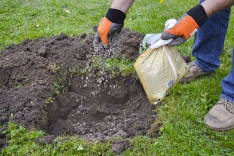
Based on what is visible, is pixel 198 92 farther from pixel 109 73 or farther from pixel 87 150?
pixel 87 150

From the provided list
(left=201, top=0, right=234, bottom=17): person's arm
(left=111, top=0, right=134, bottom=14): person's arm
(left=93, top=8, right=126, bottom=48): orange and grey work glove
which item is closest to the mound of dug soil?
(left=93, top=8, right=126, bottom=48): orange and grey work glove

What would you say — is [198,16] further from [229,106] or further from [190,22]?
[229,106]

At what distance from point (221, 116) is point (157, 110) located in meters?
0.65

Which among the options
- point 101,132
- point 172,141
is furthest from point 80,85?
point 172,141

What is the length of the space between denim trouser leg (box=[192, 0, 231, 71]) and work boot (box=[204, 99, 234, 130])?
24.8 inches

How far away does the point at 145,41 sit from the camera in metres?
2.97

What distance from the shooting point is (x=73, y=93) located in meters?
3.38

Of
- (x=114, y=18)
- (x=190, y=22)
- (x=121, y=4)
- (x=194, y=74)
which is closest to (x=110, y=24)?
(x=114, y=18)

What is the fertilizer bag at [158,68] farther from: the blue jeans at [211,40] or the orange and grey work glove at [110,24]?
the blue jeans at [211,40]

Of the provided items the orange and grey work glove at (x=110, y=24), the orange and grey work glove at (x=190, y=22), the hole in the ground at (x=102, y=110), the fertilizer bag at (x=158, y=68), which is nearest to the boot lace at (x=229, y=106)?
the fertilizer bag at (x=158, y=68)

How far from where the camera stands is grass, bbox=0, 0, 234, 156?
2.52 m

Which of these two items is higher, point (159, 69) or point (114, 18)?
point (114, 18)

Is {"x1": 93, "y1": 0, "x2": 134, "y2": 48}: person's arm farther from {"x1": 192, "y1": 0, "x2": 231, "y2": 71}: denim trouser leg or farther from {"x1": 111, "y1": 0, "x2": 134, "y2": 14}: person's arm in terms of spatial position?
{"x1": 192, "y1": 0, "x2": 231, "y2": 71}: denim trouser leg

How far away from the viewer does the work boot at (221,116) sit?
9.17 feet
